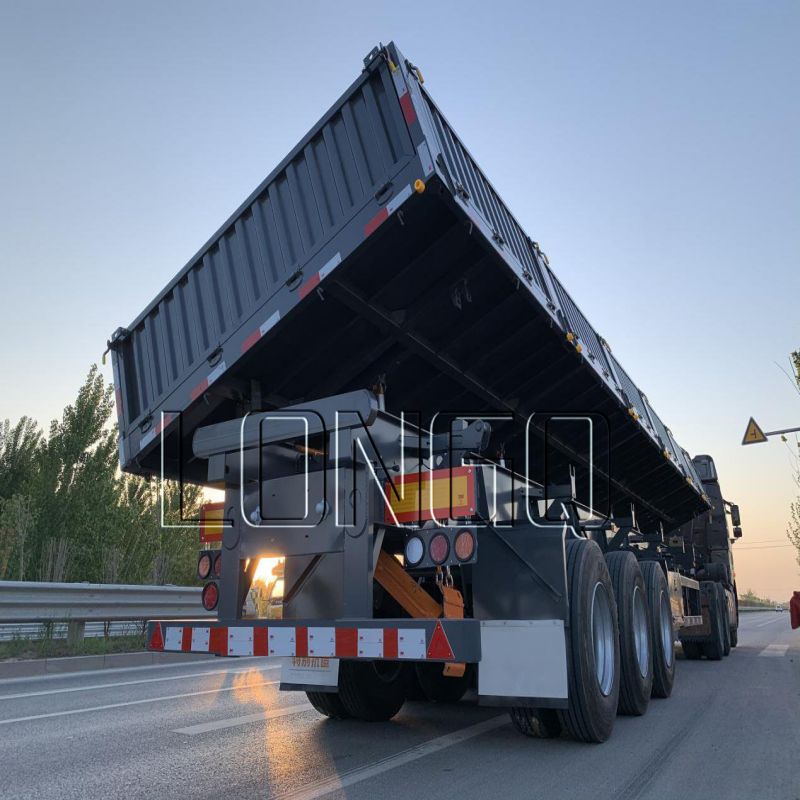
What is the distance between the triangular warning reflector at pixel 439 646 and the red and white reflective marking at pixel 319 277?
7.17 feet

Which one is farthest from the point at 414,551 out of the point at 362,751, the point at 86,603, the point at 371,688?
the point at 86,603

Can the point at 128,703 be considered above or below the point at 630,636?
below

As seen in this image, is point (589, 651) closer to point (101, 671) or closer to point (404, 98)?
point (404, 98)

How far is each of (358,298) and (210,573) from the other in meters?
2.18

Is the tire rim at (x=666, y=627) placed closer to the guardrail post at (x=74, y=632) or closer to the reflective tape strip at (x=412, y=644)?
the reflective tape strip at (x=412, y=644)

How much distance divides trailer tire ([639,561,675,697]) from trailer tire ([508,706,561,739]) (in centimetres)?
239

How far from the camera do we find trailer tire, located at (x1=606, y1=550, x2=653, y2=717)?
19.7 ft

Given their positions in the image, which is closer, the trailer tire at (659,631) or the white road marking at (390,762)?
the white road marking at (390,762)

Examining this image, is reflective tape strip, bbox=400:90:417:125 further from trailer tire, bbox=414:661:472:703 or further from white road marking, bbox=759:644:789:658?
white road marking, bbox=759:644:789:658

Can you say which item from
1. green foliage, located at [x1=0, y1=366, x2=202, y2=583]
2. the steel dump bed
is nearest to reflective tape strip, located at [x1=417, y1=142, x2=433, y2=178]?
the steel dump bed

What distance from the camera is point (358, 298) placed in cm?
497

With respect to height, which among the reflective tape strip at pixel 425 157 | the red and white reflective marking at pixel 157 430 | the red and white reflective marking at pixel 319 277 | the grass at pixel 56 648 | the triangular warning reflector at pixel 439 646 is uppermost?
the reflective tape strip at pixel 425 157

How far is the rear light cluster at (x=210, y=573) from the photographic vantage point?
521 centimetres

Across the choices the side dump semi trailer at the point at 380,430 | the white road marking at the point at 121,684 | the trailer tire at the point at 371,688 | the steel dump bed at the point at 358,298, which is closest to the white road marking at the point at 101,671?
the white road marking at the point at 121,684
